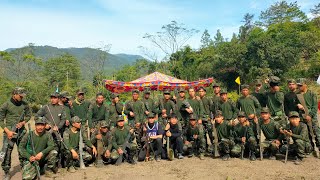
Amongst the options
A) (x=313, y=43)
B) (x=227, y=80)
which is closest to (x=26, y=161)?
(x=227, y=80)

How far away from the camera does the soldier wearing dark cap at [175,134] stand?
8.38 meters

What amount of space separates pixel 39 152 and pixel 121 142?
2.17 meters

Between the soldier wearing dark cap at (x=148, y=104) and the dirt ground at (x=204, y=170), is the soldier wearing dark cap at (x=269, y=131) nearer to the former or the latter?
the dirt ground at (x=204, y=170)

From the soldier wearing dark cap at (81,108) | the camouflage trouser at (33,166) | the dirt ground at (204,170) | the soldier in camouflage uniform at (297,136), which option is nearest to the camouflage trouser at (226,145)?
the dirt ground at (204,170)

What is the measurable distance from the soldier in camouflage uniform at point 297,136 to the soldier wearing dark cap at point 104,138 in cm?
453

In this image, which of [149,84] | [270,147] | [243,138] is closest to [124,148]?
[243,138]

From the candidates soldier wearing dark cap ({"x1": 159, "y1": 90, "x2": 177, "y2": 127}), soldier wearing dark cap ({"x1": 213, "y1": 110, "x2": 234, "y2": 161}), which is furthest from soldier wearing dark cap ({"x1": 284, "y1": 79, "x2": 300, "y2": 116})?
soldier wearing dark cap ({"x1": 159, "y1": 90, "x2": 177, "y2": 127})

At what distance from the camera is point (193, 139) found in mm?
8602

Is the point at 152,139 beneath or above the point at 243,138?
beneath

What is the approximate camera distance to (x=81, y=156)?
296 inches

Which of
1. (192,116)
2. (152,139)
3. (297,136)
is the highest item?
(192,116)

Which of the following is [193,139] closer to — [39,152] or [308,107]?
[308,107]

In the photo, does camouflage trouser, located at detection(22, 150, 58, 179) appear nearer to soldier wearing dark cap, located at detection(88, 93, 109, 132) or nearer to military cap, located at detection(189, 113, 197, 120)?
soldier wearing dark cap, located at detection(88, 93, 109, 132)

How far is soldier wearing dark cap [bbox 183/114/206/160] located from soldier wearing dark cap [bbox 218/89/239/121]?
0.87 meters
